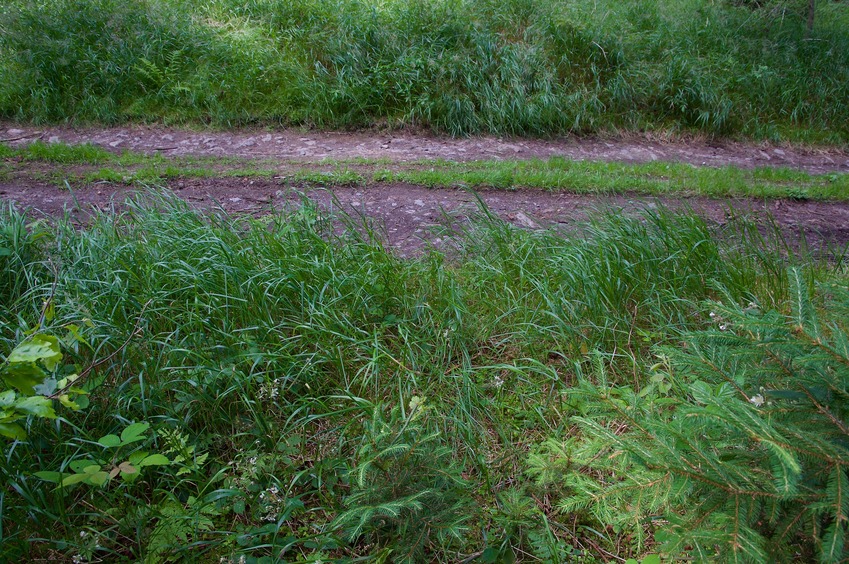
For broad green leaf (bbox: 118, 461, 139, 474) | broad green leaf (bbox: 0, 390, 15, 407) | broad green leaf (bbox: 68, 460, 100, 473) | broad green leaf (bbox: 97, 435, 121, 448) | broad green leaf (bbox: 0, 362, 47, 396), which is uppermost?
broad green leaf (bbox: 0, 362, 47, 396)

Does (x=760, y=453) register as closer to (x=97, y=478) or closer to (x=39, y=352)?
(x=39, y=352)

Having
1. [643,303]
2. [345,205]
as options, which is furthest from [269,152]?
[643,303]

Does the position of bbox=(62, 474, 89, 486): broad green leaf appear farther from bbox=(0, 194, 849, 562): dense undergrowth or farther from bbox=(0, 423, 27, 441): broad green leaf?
bbox=(0, 423, 27, 441): broad green leaf

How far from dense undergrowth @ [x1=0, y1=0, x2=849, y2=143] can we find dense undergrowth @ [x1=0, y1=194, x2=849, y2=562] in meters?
3.91

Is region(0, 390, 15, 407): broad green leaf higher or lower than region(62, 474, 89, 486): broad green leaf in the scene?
higher

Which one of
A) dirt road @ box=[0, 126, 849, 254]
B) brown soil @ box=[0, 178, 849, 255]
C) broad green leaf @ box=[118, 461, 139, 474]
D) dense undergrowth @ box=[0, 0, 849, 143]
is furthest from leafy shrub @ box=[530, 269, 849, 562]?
dense undergrowth @ box=[0, 0, 849, 143]

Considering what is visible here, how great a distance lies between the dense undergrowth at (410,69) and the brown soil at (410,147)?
0.25 meters

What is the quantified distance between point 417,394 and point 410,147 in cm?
508

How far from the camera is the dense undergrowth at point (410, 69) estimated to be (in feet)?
25.6

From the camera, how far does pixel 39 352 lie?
1729 millimetres

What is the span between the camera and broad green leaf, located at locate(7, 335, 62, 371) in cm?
169

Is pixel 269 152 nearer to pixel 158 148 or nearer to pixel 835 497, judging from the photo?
pixel 158 148

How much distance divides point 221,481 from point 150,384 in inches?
25.8

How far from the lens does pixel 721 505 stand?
1717 mm
